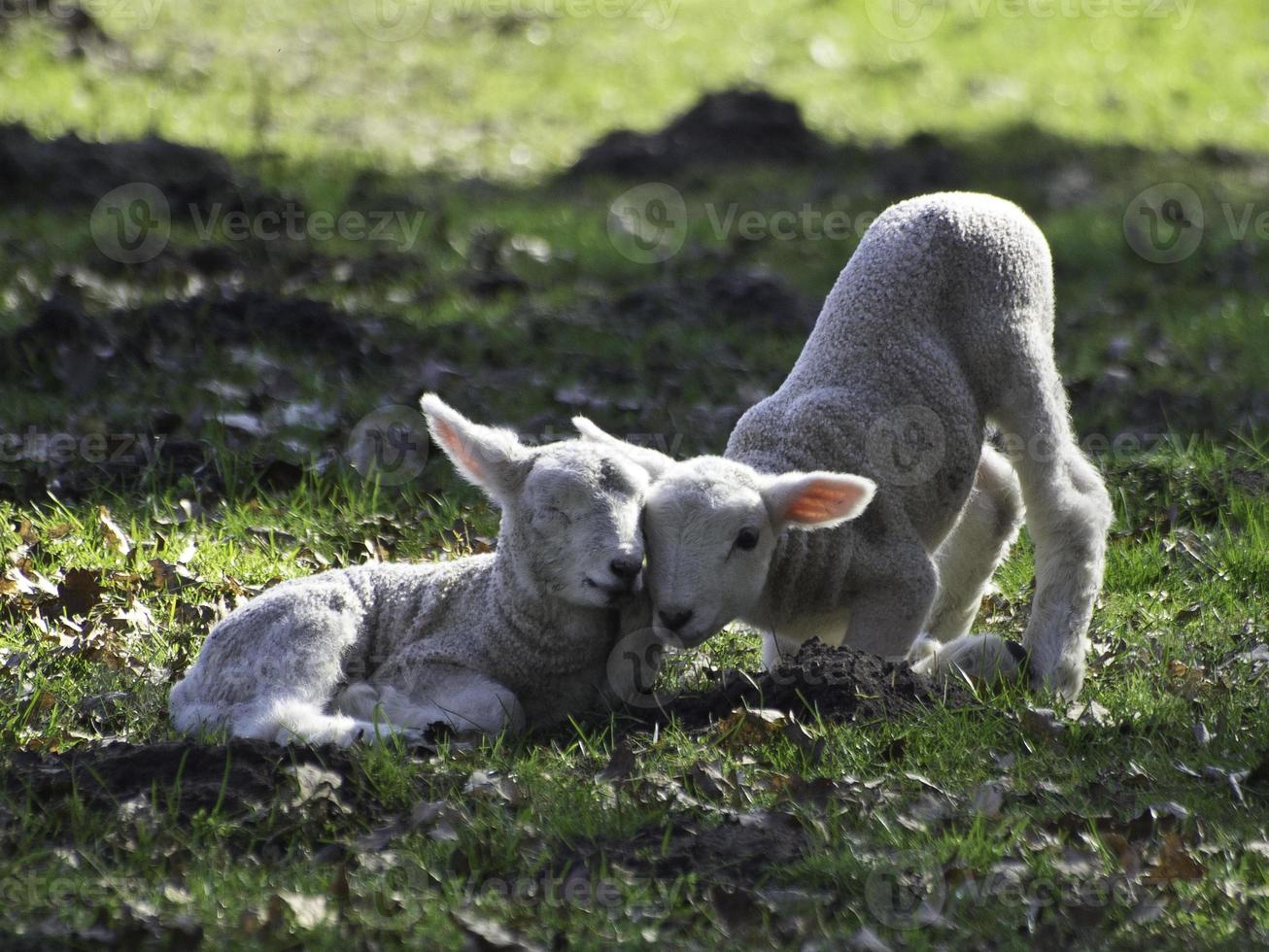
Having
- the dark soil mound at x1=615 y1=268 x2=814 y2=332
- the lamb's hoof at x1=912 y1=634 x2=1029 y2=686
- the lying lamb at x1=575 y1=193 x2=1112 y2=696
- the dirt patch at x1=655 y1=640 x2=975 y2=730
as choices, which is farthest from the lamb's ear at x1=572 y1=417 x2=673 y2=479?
the dark soil mound at x1=615 y1=268 x2=814 y2=332

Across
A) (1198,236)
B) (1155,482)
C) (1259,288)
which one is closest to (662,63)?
(1198,236)

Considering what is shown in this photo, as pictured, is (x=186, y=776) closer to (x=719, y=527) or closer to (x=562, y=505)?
(x=562, y=505)

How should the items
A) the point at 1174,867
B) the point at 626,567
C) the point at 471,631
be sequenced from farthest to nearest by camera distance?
the point at 471,631 < the point at 626,567 < the point at 1174,867

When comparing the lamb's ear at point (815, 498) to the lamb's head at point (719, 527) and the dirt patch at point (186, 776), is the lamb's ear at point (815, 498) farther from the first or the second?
the dirt patch at point (186, 776)

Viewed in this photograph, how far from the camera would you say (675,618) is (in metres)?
4.57

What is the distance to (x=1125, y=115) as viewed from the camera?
16.1 metres

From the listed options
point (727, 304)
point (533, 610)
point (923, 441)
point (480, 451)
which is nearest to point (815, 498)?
point (923, 441)

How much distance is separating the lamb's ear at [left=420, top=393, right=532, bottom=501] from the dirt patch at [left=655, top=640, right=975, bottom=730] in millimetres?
902

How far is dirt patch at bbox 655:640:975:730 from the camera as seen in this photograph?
4777 mm

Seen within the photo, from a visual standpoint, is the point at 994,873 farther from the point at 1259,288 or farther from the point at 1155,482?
the point at 1259,288

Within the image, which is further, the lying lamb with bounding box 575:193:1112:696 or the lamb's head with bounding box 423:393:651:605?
the lying lamb with bounding box 575:193:1112:696

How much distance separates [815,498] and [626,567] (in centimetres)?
71

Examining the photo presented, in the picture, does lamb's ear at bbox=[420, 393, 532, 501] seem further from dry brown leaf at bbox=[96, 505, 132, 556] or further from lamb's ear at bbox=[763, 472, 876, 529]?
dry brown leaf at bbox=[96, 505, 132, 556]

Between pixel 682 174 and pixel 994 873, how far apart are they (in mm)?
10784
